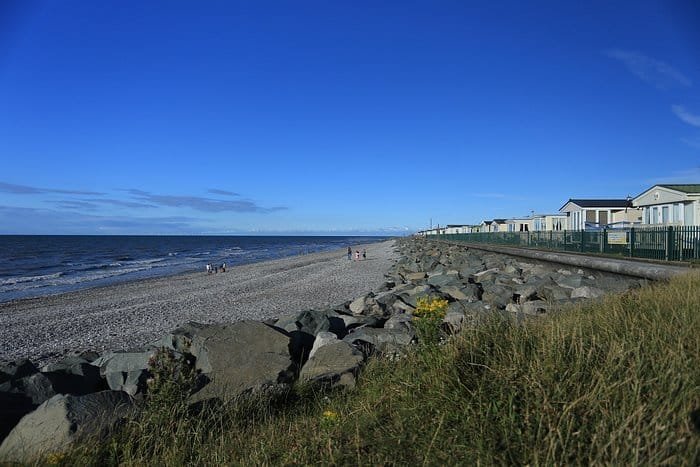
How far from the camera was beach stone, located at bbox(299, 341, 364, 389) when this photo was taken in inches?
194

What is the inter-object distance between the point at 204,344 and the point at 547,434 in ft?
14.7

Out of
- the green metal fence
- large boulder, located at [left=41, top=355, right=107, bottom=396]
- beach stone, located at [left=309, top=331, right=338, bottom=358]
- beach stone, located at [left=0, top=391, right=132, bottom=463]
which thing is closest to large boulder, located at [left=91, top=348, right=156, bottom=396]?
large boulder, located at [left=41, top=355, right=107, bottom=396]

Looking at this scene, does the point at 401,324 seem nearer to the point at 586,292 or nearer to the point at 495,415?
the point at 586,292

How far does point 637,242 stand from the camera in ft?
48.4

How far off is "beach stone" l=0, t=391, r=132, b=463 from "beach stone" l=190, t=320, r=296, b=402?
0.83 meters

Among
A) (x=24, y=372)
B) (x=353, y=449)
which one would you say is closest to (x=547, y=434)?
(x=353, y=449)

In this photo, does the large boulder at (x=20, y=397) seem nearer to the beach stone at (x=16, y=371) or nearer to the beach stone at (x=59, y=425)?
the beach stone at (x=59, y=425)

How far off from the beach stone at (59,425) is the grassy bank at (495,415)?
0.28 meters

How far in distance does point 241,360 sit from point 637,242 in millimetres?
14631

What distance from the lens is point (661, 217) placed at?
25.9 metres

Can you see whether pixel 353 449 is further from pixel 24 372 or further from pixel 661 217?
pixel 661 217

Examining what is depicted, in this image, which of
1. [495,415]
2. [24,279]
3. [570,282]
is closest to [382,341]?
[495,415]

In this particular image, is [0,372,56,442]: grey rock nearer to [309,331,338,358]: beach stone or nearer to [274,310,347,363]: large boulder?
[274,310,347,363]: large boulder

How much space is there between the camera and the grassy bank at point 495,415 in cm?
229
